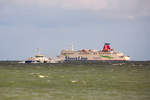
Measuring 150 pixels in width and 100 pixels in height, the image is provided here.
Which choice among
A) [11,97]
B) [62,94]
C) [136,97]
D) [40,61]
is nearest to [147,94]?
[136,97]

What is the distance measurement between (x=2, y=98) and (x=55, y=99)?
463 centimetres

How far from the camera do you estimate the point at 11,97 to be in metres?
31.7

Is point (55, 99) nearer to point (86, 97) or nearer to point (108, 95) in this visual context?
point (86, 97)

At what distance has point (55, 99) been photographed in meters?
30.8

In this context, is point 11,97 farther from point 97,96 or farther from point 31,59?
point 31,59

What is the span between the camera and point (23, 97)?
104ft

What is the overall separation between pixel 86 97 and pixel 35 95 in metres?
4.85

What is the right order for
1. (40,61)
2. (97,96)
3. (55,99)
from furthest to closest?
(40,61) < (97,96) < (55,99)

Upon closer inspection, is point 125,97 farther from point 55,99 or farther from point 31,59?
point 31,59

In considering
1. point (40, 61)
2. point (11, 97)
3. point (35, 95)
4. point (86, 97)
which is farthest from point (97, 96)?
point (40, 61)

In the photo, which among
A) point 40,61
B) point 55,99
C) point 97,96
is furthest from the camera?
point 40,61

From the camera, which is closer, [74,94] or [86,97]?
[86,97]

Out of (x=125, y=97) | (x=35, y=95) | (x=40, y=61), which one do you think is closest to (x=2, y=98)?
(x=35, y=95)

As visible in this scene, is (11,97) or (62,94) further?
(62,94)
